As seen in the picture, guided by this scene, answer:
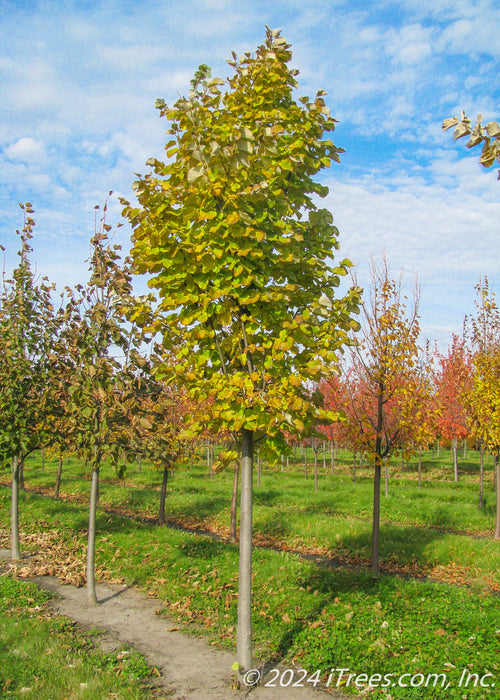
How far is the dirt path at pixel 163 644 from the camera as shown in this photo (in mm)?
4805

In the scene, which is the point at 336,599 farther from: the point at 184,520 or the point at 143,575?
the point at 184,520

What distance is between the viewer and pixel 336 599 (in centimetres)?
663

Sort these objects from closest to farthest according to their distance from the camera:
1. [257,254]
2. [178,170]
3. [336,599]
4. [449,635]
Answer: [257,254]
[178,170]
[449,635]
[336,599]

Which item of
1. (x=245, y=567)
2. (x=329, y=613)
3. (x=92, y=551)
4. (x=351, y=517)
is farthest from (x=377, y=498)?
(x=351, y=517)

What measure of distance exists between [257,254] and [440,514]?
1414 cm

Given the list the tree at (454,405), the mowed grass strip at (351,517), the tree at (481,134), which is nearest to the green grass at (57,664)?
the tree at (481,134)

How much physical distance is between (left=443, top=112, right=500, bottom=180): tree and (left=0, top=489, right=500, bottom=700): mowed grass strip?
4.83 metres

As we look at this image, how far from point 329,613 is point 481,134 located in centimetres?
602

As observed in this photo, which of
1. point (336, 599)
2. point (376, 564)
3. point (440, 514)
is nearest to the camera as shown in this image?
point (336, 599)

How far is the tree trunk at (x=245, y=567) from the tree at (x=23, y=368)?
16.4ft

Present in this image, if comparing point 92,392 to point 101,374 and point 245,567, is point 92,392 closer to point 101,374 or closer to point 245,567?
point 101,374

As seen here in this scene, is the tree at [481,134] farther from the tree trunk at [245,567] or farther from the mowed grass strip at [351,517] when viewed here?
the mowed grass strip at [351,517]

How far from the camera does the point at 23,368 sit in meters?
9.19

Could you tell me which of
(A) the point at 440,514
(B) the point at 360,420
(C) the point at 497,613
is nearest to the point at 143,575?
(B) the point at 360,420
